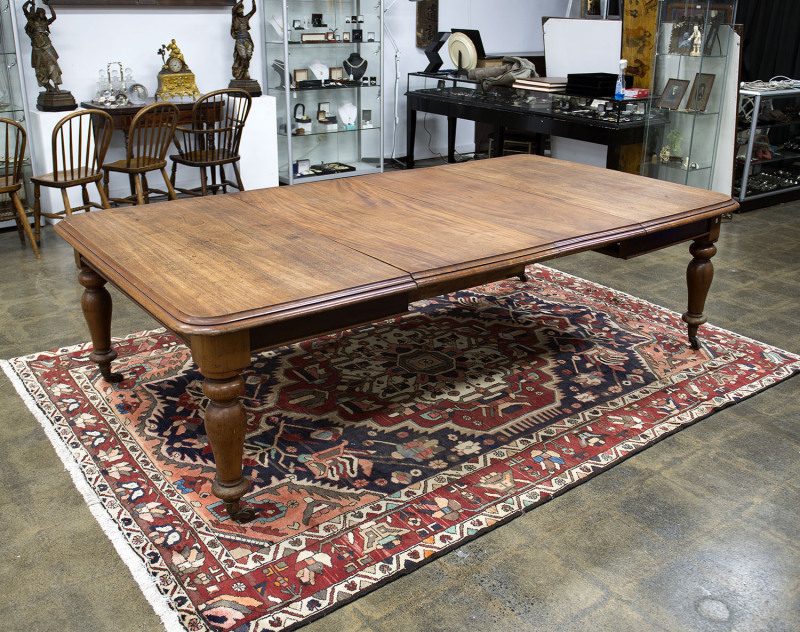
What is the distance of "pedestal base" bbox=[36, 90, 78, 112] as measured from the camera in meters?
5.05

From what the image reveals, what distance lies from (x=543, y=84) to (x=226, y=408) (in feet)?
14.7

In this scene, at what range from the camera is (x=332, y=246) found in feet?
8.08

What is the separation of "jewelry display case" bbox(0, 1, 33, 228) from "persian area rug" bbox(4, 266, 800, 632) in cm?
227

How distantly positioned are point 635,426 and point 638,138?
10.1 feet

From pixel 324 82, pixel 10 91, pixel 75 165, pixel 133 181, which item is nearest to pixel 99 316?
pixel 75 165

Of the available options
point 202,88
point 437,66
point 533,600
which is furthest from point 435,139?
A: point 533,600

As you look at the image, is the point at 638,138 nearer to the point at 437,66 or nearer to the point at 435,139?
the point at 437,66

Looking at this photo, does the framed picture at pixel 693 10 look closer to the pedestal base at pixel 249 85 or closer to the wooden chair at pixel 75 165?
the pedestal base at pixel 249 85

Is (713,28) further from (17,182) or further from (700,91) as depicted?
(17,182)

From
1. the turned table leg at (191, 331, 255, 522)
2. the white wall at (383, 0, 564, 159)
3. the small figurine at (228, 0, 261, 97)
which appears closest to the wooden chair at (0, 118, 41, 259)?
the small figurine at (228, 0, 261, 97)

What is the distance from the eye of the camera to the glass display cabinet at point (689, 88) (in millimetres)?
5014

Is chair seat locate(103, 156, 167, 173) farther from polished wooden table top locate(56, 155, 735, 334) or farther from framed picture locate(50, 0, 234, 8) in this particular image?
polished wooden table top locate(56, 155, 735, 334)

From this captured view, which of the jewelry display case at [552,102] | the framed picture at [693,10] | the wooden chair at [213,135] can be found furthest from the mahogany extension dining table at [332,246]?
the wooden chair at [213,135]

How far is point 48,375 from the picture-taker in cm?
306
